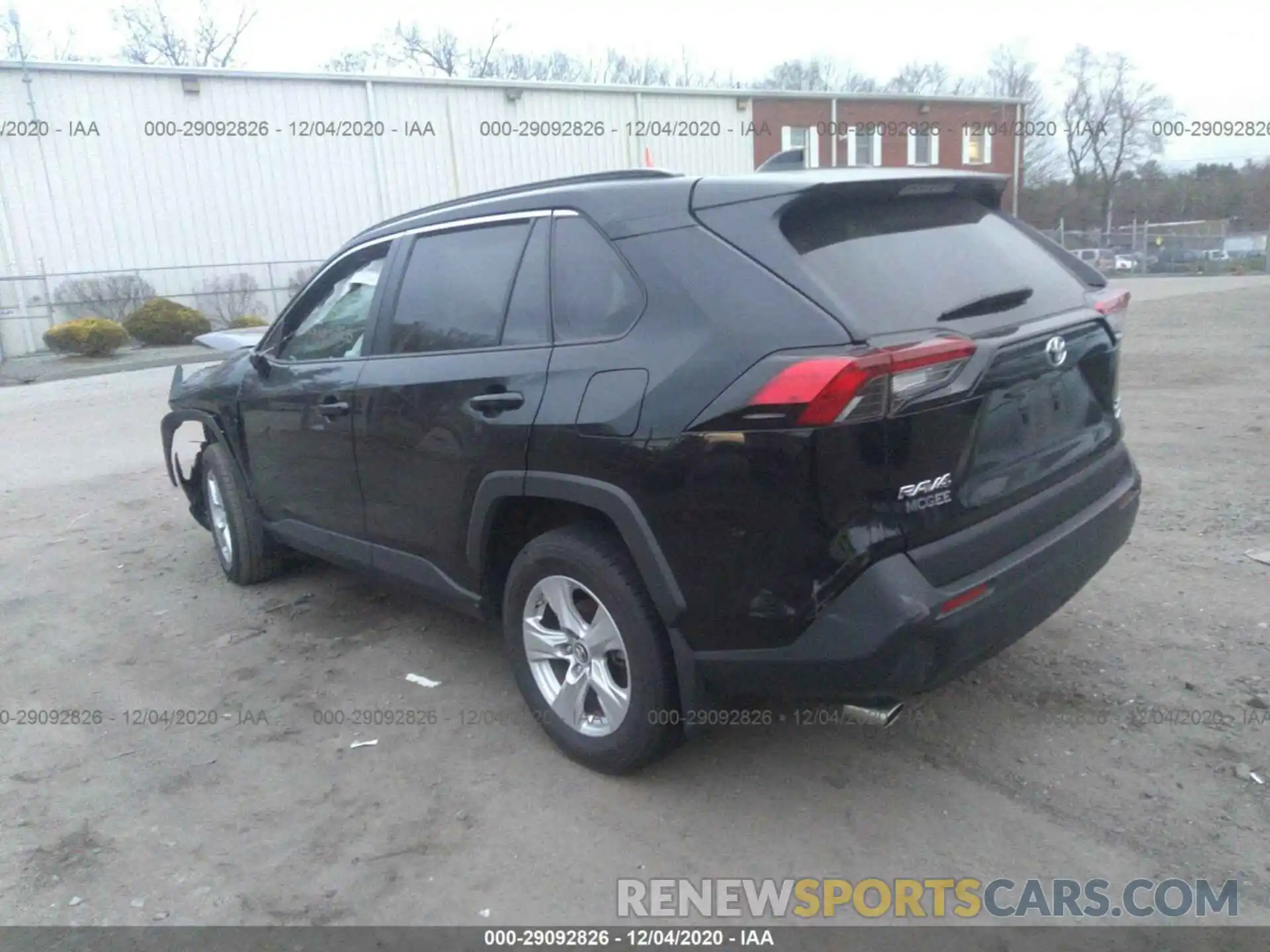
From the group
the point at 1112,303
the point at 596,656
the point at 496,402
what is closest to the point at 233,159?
the point at 496,402

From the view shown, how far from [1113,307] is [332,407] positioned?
3031 millimetres

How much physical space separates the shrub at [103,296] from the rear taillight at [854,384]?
23.0 m

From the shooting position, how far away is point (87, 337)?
62.8 ft

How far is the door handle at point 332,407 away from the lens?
4.25 meters

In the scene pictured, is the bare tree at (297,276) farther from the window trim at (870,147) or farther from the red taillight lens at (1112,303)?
the red taillight lens at (1112,303)

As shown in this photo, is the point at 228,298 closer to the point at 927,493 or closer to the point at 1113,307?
the point at 1113,307

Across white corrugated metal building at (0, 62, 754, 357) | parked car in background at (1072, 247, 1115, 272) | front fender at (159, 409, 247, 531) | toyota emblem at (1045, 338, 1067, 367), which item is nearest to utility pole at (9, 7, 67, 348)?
white corrugated metal building at (0, 62, 754, 357)

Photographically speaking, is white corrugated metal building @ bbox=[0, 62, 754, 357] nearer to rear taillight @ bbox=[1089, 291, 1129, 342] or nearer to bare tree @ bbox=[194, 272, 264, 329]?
bare tree @ bbox=[194, 272, 264, 329]

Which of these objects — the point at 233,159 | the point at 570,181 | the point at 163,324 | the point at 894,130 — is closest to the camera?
the point at 570,181

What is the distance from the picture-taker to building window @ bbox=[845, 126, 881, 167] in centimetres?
3762

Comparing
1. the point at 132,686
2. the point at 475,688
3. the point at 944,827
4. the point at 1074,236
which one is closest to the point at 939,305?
the point at 944,827

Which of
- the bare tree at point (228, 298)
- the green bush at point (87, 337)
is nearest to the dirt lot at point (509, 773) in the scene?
the green bush at point (87, 337)

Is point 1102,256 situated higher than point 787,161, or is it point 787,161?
point 787,161

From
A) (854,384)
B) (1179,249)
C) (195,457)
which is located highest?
(854,384)
